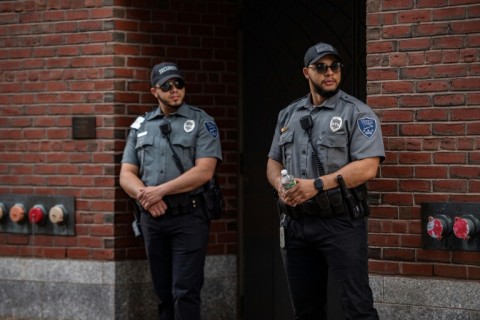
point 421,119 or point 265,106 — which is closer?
point 421,119

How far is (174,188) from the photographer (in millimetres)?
7809

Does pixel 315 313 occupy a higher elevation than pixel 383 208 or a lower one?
lower

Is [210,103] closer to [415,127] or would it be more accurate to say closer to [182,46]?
[182,46]

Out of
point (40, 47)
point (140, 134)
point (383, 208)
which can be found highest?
point (40, 47)

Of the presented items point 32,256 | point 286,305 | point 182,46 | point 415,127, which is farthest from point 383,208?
point 32,256

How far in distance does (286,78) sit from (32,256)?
2.60 metres

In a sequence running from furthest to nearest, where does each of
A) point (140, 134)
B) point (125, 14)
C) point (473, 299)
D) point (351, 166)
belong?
point (125, 14) < point (140, 134) < point (473, 299) < point (351, 166)

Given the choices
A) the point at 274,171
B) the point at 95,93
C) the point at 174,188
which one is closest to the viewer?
the point at 274,171

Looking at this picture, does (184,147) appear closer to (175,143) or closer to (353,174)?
(175,143)

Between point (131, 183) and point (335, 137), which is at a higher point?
point (335, 137)

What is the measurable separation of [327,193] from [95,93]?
9.45 ft

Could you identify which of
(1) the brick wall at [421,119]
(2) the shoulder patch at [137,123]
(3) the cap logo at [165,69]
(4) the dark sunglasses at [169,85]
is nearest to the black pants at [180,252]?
(2) the shoulder patch at [137,123]

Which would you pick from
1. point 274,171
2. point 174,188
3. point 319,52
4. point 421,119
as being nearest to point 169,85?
point 174,188

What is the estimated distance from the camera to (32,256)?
932cm
